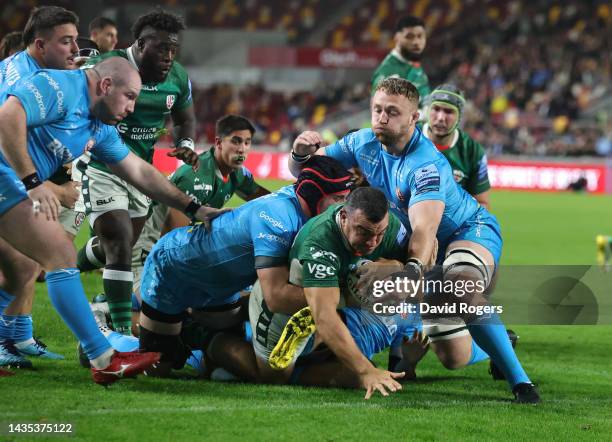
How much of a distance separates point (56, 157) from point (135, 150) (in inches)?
90.2

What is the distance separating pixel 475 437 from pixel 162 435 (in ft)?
5.07

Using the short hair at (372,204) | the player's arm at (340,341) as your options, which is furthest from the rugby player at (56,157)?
the short hair at (372,204)

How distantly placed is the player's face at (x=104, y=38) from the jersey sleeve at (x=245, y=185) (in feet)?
7.78

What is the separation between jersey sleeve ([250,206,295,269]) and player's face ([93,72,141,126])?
1.00 meters

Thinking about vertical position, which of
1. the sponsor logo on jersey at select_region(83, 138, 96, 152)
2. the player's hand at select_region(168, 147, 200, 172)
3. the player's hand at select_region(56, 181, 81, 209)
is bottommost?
the player's hand at select_region(56, 181, 81, 209)

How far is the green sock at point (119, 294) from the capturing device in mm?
7008

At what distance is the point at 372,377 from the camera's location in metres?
5.29

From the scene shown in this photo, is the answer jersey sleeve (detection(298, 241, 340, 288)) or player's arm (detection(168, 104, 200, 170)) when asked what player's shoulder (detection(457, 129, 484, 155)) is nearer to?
player's arm (detection(168, 104, 200, 170))

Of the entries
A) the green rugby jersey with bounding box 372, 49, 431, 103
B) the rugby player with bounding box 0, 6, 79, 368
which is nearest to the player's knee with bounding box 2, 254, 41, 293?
the rugby player with bounding box 0, 6, 79, 368

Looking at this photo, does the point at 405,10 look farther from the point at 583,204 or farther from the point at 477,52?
the point at 583,204

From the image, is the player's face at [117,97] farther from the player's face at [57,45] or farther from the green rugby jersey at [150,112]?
the green rugby jersey at [150,112]

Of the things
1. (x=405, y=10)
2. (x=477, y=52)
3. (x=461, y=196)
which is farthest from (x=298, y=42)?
(x=461, y=196)

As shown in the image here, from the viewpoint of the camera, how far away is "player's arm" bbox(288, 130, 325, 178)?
7180 millimetres

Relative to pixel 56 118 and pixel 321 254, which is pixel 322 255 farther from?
pixel 56 118
